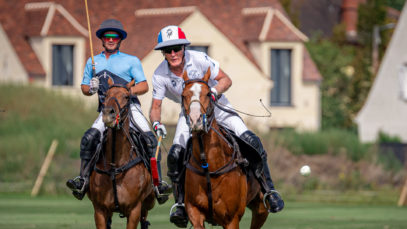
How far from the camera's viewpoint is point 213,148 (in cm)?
1140

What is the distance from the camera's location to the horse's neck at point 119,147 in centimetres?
1224

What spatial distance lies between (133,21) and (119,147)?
1382 inches

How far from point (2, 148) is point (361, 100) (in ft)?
109

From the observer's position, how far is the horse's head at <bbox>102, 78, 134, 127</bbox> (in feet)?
38.0

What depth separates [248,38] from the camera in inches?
1880

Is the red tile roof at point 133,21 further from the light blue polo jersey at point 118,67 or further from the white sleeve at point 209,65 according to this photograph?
the white sleeve at point 209,65

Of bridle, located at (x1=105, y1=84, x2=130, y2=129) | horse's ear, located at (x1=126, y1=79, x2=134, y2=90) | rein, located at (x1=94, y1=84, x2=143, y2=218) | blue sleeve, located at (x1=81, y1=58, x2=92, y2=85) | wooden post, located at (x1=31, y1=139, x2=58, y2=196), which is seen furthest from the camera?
wooden post, located at (x1=31, y1=139, x2=58, y2=196)

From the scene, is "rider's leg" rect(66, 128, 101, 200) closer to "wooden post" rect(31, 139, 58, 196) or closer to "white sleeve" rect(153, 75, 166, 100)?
"white sleeve" rect(153, 75, 166, 100)

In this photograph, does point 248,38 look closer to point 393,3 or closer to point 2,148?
point 2,148

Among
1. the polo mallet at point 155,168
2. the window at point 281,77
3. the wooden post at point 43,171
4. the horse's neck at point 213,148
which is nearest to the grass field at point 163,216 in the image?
the wooden post at point 43,171

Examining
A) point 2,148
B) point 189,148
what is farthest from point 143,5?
point 189,148

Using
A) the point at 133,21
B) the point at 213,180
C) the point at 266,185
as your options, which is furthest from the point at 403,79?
the point at 213,180

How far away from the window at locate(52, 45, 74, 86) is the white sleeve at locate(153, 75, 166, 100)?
110ft

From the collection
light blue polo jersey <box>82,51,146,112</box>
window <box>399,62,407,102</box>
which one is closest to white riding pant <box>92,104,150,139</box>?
light blue polo jersey <box>82,51,146,112</box>
